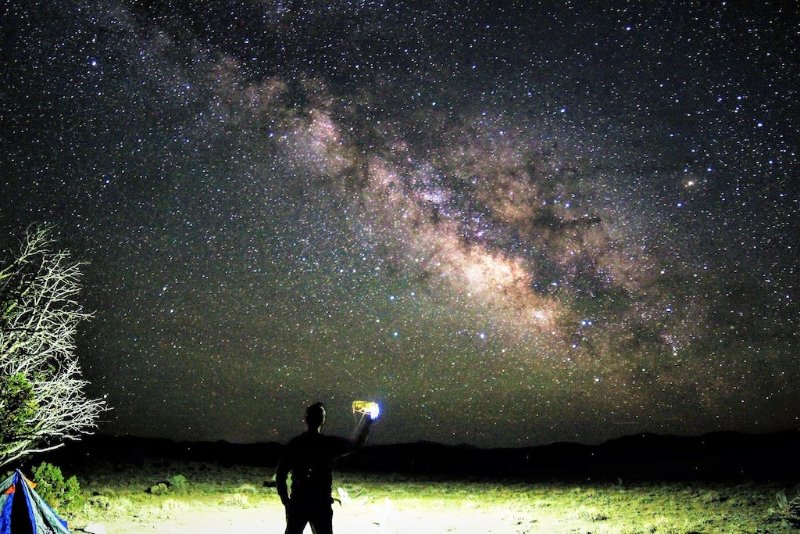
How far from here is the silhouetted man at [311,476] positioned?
169 inches

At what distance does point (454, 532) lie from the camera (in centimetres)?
1461

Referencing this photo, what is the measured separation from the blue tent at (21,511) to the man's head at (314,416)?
3.91 meters

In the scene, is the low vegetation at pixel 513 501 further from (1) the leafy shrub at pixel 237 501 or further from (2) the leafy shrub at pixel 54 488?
(2) the leafy shrub at pixel 54 488

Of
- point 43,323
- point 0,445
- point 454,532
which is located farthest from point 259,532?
point 43,323

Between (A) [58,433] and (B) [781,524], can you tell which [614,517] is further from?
(A) [58,433]

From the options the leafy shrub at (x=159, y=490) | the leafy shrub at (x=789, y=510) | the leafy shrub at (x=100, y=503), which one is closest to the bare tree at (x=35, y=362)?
the leafy shrub at (x=100, y=503)

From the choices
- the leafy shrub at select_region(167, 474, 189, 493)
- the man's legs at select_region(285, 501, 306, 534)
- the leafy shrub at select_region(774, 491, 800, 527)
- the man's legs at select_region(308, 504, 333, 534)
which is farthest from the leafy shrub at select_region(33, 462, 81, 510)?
the leafy shrub at select_region(774, 491, 800, 527)

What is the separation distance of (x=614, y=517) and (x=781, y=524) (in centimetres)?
459

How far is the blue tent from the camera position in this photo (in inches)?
222

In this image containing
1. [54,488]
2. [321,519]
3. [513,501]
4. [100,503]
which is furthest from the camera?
[513,501]

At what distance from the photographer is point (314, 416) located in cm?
453

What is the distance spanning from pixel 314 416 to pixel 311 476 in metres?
0.50

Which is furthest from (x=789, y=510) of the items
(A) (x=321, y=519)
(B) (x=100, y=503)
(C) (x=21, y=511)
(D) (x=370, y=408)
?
(B) (x=100, y=503)

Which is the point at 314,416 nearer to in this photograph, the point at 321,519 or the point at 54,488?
the point at 321,519
